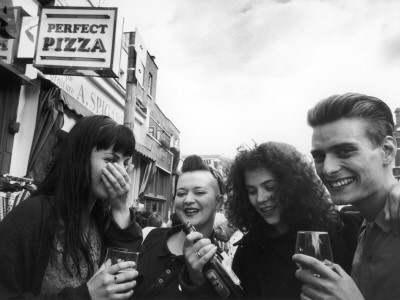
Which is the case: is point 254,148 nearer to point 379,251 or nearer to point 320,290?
point 379,251

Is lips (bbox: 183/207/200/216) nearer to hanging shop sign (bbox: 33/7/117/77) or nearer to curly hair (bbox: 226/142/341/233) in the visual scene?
curly hair (bbox: 226/142/341/233)

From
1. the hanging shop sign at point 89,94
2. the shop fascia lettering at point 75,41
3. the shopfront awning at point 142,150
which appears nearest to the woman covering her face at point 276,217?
the shop fascia lettering at point 75,41

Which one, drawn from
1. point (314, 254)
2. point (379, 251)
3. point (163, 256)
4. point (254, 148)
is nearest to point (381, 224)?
point (379, 251)

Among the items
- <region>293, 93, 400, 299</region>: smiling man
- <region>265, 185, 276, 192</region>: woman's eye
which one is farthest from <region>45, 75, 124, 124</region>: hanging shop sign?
<region>293, 93, 400, 299</region>: smiling man

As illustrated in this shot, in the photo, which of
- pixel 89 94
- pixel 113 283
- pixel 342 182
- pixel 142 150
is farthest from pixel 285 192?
pixel 142 150

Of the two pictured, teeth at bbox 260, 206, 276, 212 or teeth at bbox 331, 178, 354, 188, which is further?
teeth at bbox 260, 206, 276, 212

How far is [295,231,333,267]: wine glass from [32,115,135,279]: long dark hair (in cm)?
95

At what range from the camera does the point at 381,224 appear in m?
1.40

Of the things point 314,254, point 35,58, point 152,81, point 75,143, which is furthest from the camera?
point 152,81

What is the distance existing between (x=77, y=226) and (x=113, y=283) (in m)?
0.42

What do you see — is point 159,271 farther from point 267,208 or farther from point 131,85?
point 131,85

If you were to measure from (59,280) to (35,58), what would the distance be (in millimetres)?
3802

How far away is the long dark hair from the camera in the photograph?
1421 mm

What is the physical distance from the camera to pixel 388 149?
1603 millimetres
